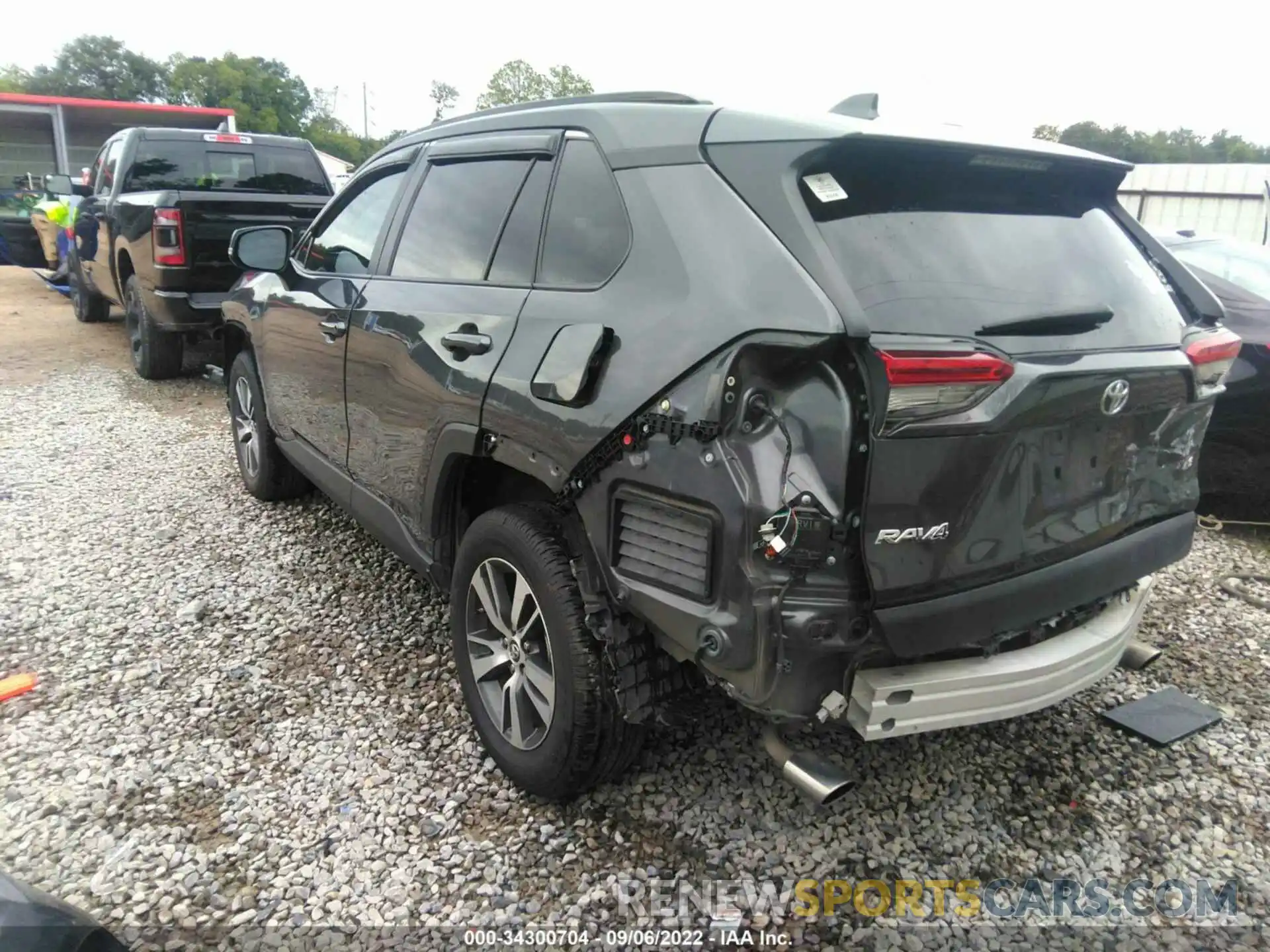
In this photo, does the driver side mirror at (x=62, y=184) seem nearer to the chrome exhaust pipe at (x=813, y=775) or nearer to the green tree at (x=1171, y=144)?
the chrome exhaust pipe at (x=813, y=775)

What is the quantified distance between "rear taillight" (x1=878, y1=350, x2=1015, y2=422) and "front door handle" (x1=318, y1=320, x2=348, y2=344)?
2388 millimetres

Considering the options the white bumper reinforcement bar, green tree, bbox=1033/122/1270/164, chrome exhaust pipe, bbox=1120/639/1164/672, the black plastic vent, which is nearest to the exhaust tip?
the white bumper reinforcement bar

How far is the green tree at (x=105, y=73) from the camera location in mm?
60969

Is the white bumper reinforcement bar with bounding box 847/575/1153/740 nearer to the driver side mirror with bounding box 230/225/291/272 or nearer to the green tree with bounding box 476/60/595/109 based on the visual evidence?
the driver side mirror with bounding box 230/225/291/272

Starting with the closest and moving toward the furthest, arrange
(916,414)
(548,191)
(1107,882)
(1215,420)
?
(916,414) → (1107,882) → (548,191) → (1215,420)

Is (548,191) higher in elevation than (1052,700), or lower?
higher

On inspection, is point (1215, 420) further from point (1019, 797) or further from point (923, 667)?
point (923, 667)

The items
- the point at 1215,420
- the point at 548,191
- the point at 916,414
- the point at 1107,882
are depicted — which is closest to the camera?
the point at 916,414

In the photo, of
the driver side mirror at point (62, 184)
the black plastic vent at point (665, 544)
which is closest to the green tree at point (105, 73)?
the driver side mirror at point (62, 184)

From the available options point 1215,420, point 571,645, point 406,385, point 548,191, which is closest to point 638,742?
point 571,645

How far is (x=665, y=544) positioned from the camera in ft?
6.86

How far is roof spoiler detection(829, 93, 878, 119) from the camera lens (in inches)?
94.5

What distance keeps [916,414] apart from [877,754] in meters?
1.49

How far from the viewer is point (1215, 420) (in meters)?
4.97
